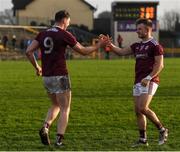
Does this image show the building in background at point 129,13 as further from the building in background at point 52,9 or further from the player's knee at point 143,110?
the player's knee at point 143,110

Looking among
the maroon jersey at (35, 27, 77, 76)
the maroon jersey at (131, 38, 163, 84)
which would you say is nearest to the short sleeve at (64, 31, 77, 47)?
the maroon jersey at (35, 27, 77, 76)

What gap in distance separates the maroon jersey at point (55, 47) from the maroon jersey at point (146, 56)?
1.00 m

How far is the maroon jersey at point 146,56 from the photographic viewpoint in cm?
852

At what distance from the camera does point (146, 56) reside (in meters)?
8.55

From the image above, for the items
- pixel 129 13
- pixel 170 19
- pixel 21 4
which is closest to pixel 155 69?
pixel 129 13

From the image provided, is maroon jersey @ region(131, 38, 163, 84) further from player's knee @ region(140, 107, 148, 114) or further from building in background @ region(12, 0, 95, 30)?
building in background @ region(12, 0, 95, 30)

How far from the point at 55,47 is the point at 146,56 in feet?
4.45

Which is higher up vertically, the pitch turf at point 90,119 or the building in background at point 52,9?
the building in background at point 52,9

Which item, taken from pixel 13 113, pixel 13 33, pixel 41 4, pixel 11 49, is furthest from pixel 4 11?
pixel 13 113

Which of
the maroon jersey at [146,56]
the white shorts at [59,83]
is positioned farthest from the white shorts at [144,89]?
the white shorts at [59,83]

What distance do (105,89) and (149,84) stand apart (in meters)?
9.54

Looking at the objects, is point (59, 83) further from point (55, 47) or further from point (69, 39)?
point (69, 39)

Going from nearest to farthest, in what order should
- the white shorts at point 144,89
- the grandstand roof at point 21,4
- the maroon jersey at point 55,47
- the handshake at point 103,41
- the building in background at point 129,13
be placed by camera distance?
the maroon jersey at point 55,47 < the white shorts at point 144,89 < the handshake at point 103,41 < the building in background at point 129,13 < the grandstand roof at point 21,4

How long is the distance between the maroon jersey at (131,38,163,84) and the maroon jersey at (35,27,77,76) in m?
1.00
